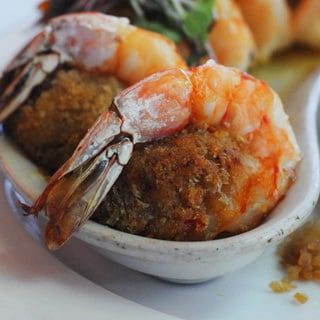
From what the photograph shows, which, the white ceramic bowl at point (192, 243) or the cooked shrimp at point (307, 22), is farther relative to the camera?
the cooked shrimp at point (307, 22)

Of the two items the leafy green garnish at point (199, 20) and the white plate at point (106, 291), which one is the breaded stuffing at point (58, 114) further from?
the leafy green garnish at point (199, 20)

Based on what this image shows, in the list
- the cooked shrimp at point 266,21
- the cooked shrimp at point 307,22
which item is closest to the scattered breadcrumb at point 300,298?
the cooked shrimp at point 266,21

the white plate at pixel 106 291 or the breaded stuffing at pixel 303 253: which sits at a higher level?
the white plate at pixel 106 291

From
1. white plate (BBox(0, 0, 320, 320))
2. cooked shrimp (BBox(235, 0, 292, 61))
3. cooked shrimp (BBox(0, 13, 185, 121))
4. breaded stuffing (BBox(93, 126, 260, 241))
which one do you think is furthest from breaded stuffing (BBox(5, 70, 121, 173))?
cooked shrimp (BBox(235, 0, 292, 61))

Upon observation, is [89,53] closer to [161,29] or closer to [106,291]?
[161,29]

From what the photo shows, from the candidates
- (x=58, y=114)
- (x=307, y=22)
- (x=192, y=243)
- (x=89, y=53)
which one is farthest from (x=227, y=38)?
(x=192, y=243)

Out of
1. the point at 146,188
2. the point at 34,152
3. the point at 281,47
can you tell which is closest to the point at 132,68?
the point at 34,152

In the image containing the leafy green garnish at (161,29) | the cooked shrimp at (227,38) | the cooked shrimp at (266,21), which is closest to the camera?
the leafy green garnish at (161,29)
